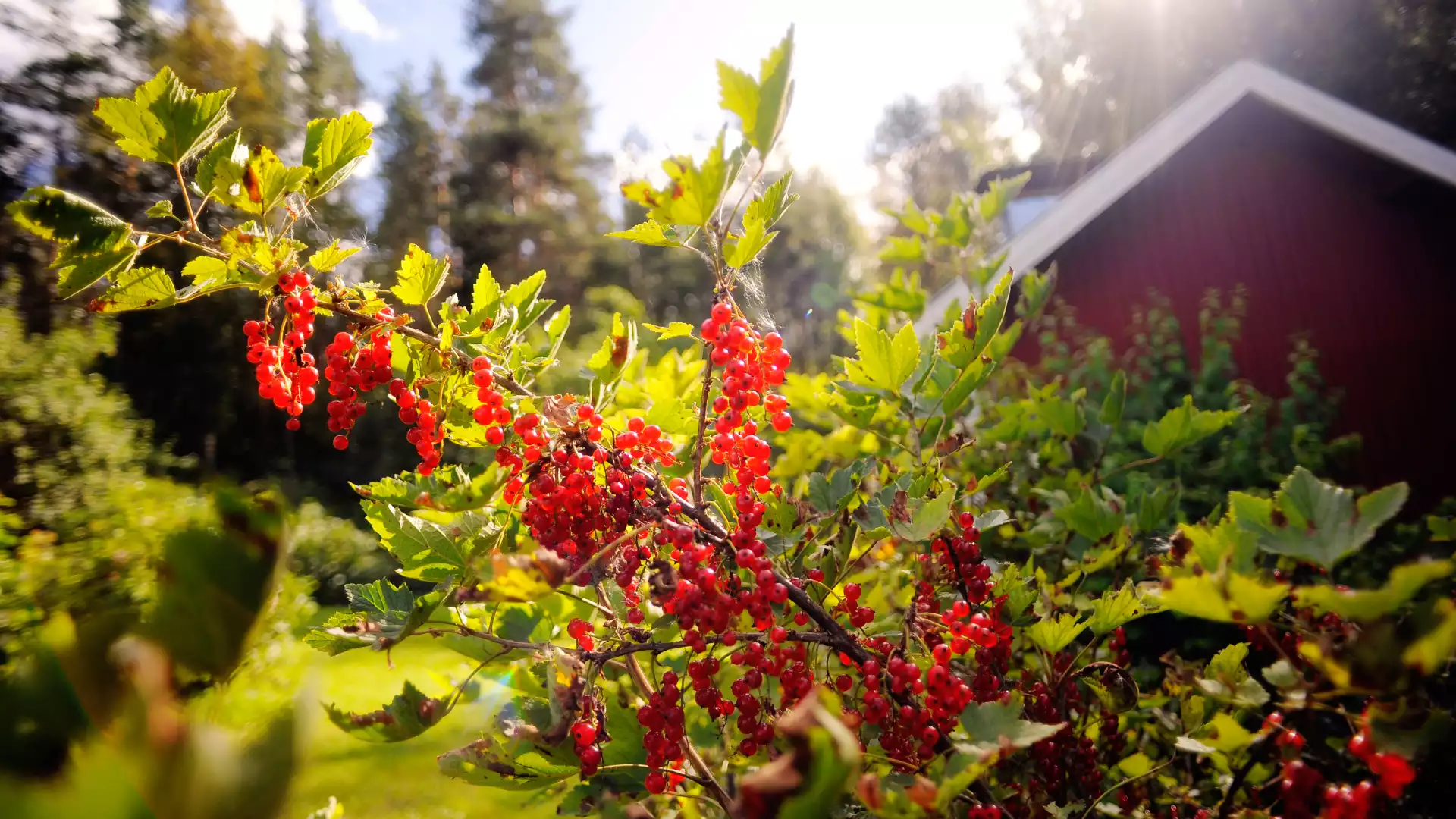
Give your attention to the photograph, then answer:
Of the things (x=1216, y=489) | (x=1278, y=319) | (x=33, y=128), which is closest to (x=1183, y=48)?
(x=1278, y=319)

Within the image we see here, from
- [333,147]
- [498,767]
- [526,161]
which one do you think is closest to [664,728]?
[498,767]

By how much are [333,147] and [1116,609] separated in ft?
4.71

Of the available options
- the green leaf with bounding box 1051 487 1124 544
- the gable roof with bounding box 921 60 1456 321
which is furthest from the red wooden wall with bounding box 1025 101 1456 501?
the green leaf with bounding box 1051 487 1124 544

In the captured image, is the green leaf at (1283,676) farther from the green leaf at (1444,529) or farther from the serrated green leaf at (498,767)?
the serrated green leaf at (498,767)

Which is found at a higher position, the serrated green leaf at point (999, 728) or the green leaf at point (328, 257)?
the green leaf at point (328, 257)

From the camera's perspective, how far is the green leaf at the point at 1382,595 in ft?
2.12

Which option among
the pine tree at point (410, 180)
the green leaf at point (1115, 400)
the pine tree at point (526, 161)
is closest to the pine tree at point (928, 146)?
the pine tree at point (526, 161)

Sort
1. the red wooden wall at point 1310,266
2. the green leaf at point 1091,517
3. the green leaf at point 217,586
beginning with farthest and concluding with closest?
the red wooden wall at point 1310,266 → the green leaf at point 1091,517 → the green leaf at point 217,586

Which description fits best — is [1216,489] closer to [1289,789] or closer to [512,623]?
[1289,789]

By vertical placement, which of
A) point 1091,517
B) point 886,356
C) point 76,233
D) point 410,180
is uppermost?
point 410,180

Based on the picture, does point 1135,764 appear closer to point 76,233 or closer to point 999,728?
point 999,728

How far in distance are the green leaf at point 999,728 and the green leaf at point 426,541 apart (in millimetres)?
696

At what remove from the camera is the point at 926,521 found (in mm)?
1008

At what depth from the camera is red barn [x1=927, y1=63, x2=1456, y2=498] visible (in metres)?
6.57
